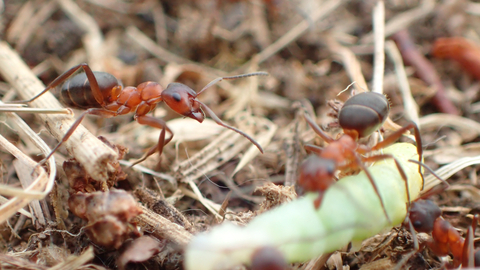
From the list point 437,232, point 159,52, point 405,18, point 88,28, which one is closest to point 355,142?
point 437,232

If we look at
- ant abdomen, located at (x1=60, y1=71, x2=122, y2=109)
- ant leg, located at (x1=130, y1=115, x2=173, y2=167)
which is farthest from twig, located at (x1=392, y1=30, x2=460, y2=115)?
ant abdomen, located at (x1=60, y1=71, x2=122, y2=109)

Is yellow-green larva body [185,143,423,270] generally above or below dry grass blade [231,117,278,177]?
above

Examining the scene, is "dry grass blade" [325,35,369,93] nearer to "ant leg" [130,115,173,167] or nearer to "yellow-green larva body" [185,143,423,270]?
"yellow-green larva body" [185,143,423,270]

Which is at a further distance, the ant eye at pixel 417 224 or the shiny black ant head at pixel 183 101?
the shiny black ant head at pixel 183 101

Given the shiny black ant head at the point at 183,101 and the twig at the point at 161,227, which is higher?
the shiny black ant head at the point at 183,101

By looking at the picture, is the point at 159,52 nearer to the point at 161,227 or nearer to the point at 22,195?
the point at 161,227

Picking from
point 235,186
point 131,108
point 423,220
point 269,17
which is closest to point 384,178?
point 423,220

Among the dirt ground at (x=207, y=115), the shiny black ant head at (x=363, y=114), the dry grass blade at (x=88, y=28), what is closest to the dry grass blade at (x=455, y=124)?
the dirt ground at (x=207, y=115)

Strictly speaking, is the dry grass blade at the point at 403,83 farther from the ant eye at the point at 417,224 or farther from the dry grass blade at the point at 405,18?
Answer: the ant eye at the point at 417,224
